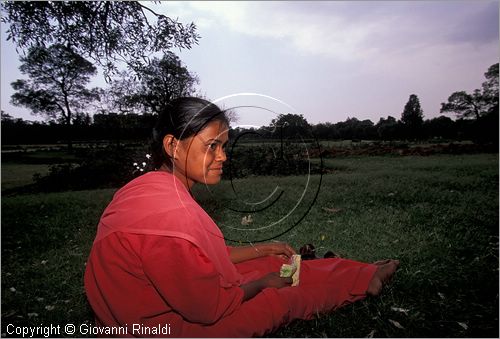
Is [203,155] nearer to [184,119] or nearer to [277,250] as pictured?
[184,119]

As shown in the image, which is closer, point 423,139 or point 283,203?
point 283,203

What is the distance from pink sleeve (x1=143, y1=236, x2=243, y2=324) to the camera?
1.48 meters

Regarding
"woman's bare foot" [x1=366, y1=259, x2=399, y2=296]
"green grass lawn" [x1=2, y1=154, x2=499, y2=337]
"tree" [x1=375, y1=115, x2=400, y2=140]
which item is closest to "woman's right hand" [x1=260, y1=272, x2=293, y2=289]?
"green grass lawn" [x1=2, y1=154, x2=499, y2=337]

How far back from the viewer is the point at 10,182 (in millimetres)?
14062

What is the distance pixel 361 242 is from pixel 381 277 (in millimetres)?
1747

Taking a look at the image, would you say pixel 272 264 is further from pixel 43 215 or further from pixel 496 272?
pixel 43 215

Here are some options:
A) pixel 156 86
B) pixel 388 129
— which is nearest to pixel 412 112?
pixel 388 129

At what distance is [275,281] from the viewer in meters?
2.18

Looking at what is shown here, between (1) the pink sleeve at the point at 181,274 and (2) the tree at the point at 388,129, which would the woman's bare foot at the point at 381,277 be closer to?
(1) the pink sleeve at the point at 181,274

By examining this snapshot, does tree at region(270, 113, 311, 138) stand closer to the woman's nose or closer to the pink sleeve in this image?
the woman's nose

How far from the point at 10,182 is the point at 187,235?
16.2m

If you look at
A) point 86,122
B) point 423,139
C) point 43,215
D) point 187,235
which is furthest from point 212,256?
point 423,139

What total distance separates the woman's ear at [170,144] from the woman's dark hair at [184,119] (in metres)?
0.03

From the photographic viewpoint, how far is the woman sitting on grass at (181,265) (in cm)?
151
